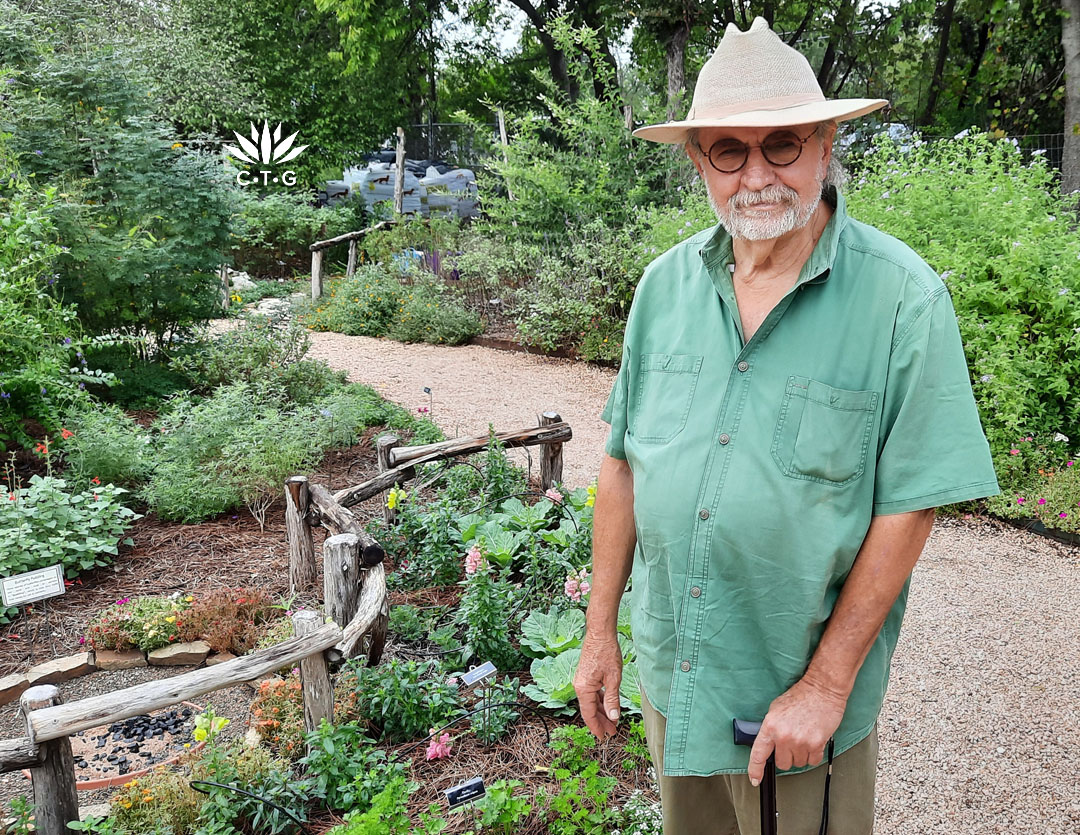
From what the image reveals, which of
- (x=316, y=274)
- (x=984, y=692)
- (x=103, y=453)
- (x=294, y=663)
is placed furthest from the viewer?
(x=316, y=274)

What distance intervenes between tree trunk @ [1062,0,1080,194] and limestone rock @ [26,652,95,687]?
10039 millimetres

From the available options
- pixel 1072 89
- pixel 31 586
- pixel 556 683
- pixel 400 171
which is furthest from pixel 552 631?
pixel 400 171

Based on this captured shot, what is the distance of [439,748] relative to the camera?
2.75 meters

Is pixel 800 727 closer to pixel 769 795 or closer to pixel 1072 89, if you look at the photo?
pixel 769 795

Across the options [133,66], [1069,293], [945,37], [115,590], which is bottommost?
[115,590]

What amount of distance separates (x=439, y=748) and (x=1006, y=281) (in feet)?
15.9

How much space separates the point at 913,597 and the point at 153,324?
22.0 ft

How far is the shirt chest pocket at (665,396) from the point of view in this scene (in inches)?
61.2

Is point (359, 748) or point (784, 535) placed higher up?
point (784, 535)

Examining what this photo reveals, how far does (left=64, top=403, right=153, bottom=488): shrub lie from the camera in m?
5.12

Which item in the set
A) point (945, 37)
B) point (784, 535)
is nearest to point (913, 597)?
point (784, 535)

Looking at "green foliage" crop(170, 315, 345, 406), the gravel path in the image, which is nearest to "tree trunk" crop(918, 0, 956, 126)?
the gravel path

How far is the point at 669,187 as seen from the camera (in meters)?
10.3

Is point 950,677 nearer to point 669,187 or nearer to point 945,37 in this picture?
point 669,187
